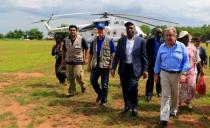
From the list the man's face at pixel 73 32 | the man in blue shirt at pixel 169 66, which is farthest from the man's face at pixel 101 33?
the man in blue shirt at pixel 169 66

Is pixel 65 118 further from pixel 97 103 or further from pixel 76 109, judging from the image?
pixel 97 103

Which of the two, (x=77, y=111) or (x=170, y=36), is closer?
(x=170, y=36)

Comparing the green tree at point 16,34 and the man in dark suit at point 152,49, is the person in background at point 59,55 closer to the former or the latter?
the man in dark suit at point 152,49

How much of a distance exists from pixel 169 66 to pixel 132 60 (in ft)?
3.20

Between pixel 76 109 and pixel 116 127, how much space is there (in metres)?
1.78

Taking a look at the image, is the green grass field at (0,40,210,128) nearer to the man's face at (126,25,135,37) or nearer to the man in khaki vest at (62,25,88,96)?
the man in khaki vest at (62,25,88,96)

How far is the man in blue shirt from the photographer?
7688 mm

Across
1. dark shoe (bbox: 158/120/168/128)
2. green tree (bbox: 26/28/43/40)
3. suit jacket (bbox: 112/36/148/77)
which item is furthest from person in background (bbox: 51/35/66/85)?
green tree (bbox: 26/28/43/40)

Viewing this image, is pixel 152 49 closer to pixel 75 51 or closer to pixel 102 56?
pixel 102 56

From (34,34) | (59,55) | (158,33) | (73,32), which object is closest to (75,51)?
(73,32)

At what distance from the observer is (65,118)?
877 centimetres

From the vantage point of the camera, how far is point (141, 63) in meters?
8.59

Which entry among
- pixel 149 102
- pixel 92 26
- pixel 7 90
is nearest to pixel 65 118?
pixel 149 102

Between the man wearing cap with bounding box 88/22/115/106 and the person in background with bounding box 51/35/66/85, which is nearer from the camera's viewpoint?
the man wearing cap with bounding box 88/22/115/106
